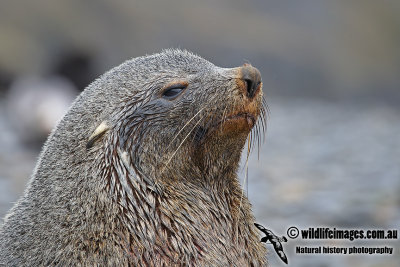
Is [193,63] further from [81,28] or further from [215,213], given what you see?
[81,28]

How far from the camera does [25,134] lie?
47.3 feet

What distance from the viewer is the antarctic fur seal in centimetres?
414

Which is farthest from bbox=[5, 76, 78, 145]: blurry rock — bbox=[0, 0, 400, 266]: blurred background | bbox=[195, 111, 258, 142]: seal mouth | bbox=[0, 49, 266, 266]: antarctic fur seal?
bbox=[195, 111, 258, 142]: seal mouth

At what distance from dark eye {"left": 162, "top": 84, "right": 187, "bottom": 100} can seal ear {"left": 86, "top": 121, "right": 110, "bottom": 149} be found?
1.39ft

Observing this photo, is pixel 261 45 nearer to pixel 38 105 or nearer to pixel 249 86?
pixel 38 105

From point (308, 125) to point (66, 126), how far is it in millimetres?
15081

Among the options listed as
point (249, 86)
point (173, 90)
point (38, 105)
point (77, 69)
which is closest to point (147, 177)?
point (173, 90)

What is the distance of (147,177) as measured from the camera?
4270 millimetres

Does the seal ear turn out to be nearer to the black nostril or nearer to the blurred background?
the black nostril

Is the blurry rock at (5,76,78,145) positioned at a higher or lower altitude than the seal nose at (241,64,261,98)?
higher

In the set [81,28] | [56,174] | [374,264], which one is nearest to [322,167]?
[374,264]

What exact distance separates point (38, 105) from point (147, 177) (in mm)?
11517

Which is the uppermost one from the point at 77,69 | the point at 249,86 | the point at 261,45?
the point at 261,45

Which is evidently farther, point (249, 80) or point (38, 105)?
point (38, 105)
